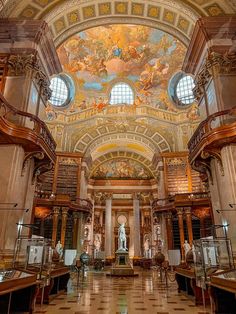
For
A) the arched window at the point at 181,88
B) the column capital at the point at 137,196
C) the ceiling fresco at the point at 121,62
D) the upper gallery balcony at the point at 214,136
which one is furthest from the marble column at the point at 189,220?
the upper gallery balcony at the point at 214,136

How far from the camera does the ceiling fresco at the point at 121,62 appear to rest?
66.3 ft

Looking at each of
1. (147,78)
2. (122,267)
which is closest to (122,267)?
(122,267)

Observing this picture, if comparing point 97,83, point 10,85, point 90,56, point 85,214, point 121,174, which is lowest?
point 85,214

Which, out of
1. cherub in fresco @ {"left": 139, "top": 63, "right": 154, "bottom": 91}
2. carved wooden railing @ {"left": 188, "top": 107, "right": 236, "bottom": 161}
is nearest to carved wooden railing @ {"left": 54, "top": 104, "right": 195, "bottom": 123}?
cherub in fresco @ {"left": 139, "top": 63, "right": 154, "bottom": 91}

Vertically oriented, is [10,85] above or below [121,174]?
below

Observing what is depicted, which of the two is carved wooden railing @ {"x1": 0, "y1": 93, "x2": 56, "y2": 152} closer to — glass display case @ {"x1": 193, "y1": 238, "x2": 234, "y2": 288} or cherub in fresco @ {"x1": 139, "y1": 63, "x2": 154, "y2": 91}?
glass display case @ {"x1": 193, "y1": 238, "x2": 234, "y2": 288}

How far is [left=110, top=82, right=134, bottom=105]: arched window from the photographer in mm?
22359

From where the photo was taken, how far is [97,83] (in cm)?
2205

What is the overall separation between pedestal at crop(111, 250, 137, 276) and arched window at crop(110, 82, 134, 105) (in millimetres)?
12810

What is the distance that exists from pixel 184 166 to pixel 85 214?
8.44 m

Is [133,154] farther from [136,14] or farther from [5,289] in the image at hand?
[5,289]

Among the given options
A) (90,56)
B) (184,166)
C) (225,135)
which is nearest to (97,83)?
(90,56)

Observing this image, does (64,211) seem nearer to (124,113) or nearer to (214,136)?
(124,113)

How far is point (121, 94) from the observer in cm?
2259
